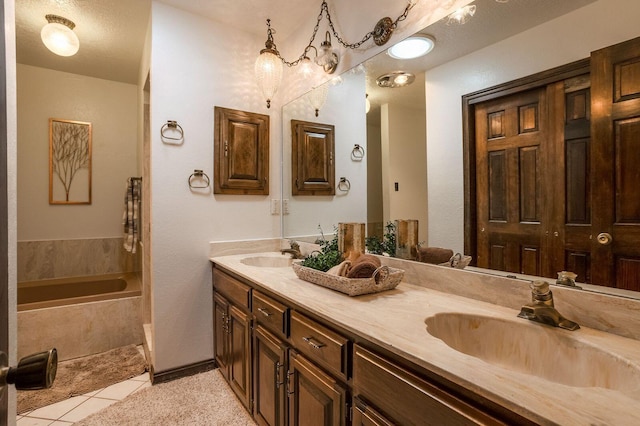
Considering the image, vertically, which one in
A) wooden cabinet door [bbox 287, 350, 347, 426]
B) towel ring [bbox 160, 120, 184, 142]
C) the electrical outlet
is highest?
towel ring [bbox 160, 120, 184, 142]

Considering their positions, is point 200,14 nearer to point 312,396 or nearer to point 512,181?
point 512,181

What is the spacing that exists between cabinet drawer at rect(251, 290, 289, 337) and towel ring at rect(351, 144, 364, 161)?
39.8 inches

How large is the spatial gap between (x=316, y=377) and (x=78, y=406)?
1799 millimetres

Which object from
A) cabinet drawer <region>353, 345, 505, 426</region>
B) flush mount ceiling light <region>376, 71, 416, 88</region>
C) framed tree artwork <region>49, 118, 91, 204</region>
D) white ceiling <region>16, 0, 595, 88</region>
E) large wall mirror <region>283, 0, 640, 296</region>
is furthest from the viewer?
framed tree artwork <region>49, 118, 91, 204</region>

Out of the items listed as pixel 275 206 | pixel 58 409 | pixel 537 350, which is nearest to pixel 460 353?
pixel 537 350

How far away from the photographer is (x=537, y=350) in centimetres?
90

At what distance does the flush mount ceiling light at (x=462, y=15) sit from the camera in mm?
1250

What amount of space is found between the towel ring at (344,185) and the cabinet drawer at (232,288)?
0.89 m

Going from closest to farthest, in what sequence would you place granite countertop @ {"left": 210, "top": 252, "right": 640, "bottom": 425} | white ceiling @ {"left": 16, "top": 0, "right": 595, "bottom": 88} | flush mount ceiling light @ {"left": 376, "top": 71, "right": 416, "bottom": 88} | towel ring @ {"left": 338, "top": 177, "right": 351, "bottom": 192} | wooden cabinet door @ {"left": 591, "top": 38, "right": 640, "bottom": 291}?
granite countertop @ {"left": 210, "top": 252, "right": 640, "bottom": 425} → wooden cabinet door @ {"left": 591, "top": 38, "right": 640, "bottom": 291} → white ceiling @ {"left": 16, "top": 0, "right": 595, "bottom": 88} → flush mount ceiling light @ {"left": 376, "top": 71, "right": 416, "bottom": 88} → towel ring @ {"left": 338, "top": 177, "right": 351, "bottom": 192}

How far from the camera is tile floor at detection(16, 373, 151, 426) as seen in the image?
70.5 inches

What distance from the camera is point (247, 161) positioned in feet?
7.98

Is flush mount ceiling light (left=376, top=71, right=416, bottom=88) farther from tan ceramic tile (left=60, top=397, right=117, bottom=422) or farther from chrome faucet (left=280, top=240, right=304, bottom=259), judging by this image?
tan ceramic tile (left=60, top=397, right=117, bottom=422)

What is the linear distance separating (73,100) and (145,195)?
1.71 meters

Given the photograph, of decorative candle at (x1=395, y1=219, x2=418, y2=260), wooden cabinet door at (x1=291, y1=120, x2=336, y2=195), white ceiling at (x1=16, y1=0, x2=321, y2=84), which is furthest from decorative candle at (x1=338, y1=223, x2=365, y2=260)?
white ceiling at (x1=16, y1=0, x2=321, y2=84)
